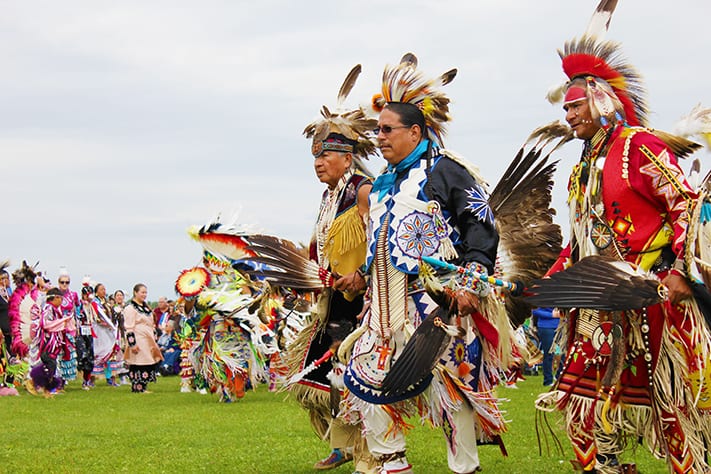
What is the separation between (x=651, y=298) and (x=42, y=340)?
12269 mm

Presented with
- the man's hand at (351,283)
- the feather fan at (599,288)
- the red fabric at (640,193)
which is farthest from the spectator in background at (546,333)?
the feather fan at (599,288)

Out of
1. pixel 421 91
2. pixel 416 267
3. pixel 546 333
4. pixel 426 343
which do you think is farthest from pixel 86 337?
pixel 426 343

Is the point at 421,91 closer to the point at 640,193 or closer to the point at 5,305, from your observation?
the point at 640,193

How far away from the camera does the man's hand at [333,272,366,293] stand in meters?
5.14

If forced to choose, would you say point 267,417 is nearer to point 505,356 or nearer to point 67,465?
point 67,465

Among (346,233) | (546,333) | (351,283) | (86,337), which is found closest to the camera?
(351,283)

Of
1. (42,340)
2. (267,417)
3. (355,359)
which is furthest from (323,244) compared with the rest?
(42,340)

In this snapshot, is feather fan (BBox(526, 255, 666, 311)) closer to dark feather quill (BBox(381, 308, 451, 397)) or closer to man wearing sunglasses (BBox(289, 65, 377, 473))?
dark feather quill (BBox(381, 308, 451, 397))

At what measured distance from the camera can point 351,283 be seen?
5164mm

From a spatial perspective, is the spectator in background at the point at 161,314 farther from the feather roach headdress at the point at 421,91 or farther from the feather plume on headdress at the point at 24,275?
the feather roach headdress at the point at 421,91

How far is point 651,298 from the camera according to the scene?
388cm

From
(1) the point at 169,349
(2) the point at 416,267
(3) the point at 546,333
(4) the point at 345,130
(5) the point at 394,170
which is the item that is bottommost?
(1) the point at 169,349

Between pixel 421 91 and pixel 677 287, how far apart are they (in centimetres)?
160

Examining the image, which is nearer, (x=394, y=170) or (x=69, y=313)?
(x=394, y=170)
